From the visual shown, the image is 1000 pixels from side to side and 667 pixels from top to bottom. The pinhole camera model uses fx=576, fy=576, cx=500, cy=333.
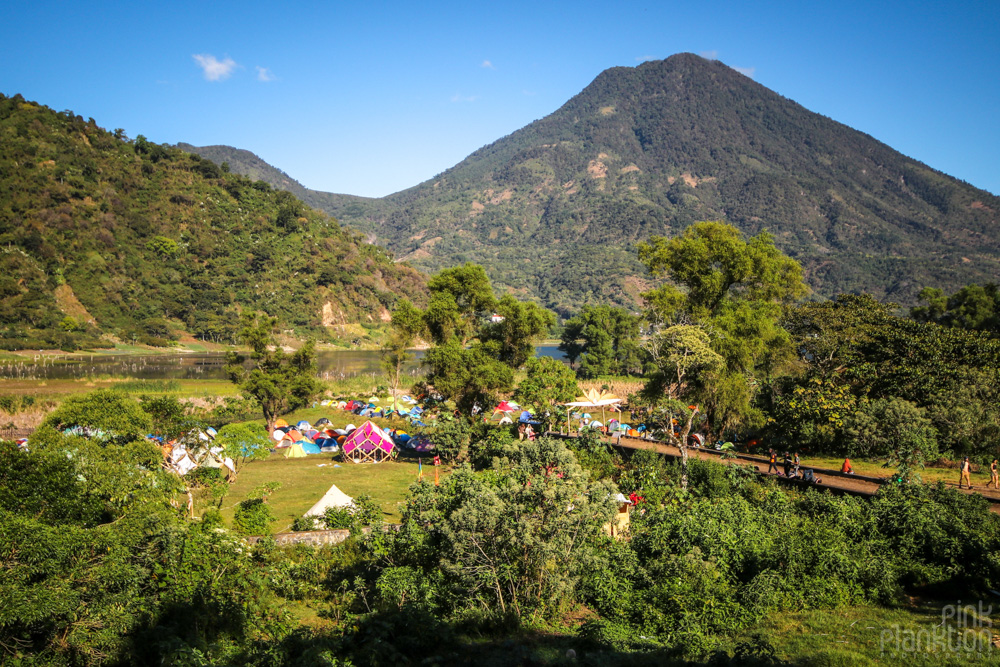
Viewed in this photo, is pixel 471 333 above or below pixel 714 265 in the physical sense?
below

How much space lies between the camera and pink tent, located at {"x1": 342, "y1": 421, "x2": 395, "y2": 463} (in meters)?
25.6

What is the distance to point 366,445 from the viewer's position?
25.8 m

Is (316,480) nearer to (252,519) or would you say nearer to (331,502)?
(331,502)

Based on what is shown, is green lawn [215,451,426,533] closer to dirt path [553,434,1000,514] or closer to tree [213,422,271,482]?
tree [213,422,271,482]

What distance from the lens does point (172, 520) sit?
1065cm

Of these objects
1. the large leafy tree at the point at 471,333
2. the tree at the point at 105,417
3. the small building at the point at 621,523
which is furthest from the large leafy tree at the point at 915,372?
the tree at the point at 105,417

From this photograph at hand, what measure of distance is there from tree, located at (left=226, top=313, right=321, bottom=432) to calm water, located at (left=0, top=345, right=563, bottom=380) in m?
14.8

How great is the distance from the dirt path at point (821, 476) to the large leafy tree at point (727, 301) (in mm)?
2364

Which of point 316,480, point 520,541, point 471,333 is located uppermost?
point 471,333

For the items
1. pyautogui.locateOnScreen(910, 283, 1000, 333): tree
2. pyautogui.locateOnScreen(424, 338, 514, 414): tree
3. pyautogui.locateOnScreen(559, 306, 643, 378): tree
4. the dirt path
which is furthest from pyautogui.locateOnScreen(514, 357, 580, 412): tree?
pyautogui.locateOnScreen(910, 283, 1000, 333): tree

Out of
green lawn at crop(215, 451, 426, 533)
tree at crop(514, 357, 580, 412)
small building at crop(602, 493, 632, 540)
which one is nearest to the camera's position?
small building at crop(602, 493, 632, 540)

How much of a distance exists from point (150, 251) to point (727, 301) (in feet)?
339

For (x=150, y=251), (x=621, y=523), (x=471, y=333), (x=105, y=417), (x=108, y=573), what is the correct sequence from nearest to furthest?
(x=108, y=573)
(x=621, y=523)
(x=105, y=417)
(x=471, y=333)
(x=150, y=251)

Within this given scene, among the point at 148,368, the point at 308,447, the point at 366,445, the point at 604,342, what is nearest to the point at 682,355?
the point at 366,445
